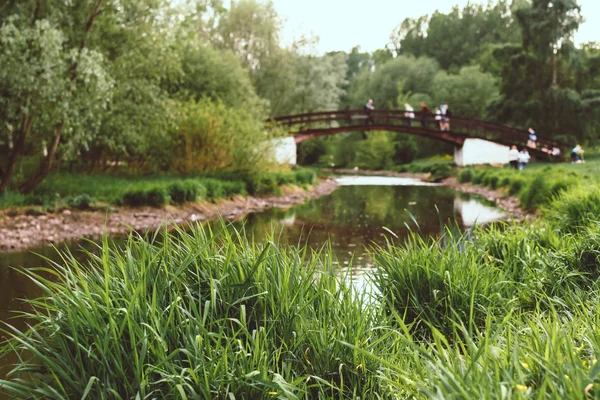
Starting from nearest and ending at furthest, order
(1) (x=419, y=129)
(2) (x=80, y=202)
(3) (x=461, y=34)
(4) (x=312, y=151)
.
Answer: (2) (x=80, y=202)
(1) (x=419, y=129)
(4) (x=312, y=151)
(3) (x=461, y=34)

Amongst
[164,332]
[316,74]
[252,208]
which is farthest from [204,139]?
[316,74]

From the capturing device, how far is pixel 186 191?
1784 centimetres

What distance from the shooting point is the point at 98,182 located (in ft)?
60.7

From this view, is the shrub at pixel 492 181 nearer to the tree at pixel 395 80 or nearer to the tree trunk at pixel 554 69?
the tree trunk at pixel 554 69

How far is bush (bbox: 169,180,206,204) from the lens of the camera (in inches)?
699

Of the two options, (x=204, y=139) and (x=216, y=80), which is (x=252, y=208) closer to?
(x=204, y=139)

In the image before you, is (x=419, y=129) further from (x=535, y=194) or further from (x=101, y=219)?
(x=101, y=219)

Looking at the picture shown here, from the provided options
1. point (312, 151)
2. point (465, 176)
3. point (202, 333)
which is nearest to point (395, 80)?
point (312, 151)

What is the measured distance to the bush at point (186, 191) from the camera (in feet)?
58.2

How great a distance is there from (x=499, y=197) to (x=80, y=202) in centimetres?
1489

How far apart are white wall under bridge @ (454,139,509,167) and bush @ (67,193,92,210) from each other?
33.2 metres

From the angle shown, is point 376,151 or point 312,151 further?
point 312,151

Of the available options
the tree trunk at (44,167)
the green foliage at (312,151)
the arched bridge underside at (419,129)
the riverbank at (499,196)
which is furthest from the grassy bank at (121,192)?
the green foliage at (312,151)

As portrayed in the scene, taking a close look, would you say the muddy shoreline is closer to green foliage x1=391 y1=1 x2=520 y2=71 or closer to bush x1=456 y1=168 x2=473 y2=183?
→ bush x1=456 y1=168 x2=473 y2=183
